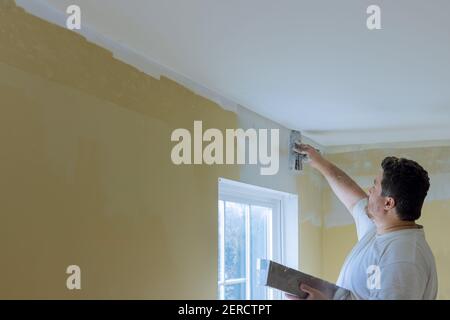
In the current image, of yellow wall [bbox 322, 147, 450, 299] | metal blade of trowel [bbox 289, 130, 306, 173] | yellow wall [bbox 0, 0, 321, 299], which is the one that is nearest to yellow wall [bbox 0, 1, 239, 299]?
yellow wall [bbox 0, 0, 321, 299]

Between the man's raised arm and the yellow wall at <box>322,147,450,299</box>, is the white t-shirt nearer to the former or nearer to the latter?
the man's raised arm

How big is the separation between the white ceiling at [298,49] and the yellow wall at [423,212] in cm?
72

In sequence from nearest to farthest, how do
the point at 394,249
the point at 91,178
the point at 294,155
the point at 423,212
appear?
1. the point at 91,178
2. the point at 394,249
3. the point at 294,155
4. the point at 423,212

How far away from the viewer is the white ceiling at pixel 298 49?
167cm

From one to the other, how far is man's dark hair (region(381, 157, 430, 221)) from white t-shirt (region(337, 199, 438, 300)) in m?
0.07

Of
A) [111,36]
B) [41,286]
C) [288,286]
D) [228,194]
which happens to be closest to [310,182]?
[228,194]

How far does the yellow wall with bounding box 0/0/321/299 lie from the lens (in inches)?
59.2

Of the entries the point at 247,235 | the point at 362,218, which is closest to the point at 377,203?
the point at 362,218

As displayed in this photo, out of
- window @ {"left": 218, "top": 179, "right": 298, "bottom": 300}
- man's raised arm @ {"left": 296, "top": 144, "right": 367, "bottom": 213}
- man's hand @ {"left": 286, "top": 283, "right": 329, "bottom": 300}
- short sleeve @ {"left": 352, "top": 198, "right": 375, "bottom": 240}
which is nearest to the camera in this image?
man's hand @ {"left": 286, "top": 283, "right": 329, "bottom": 300}

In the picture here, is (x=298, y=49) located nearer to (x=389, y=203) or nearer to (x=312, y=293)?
(x=389, y=203)

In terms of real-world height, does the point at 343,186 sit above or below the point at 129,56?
below

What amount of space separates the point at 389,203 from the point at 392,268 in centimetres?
27

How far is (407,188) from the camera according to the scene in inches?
77.4

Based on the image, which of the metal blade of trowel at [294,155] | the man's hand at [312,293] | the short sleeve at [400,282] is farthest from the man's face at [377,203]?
the metal blade of trowel at [294,155]
